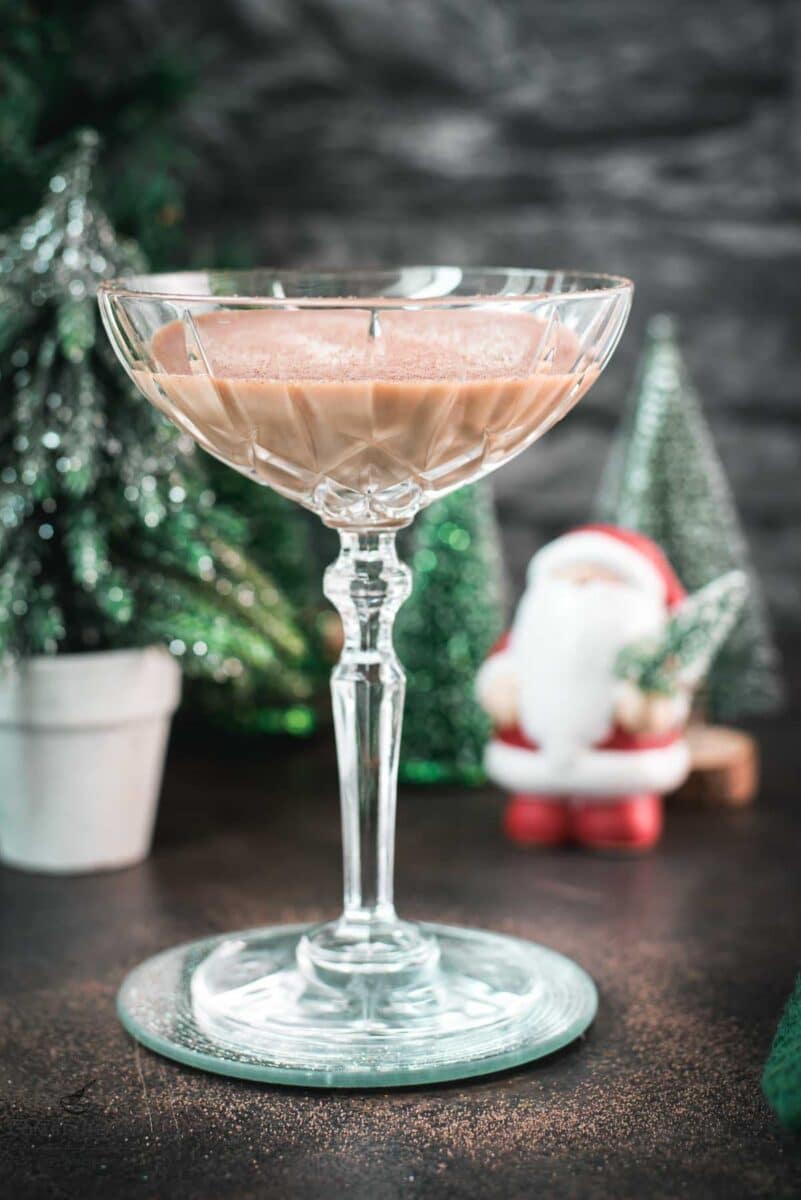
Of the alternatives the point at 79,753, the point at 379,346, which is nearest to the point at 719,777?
the point at 79,753

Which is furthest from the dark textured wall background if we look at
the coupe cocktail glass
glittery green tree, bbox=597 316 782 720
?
the coupe cocktail glass

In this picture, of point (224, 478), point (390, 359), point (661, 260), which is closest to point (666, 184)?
point (661, 260)

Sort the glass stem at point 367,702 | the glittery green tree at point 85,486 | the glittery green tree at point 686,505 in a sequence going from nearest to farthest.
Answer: the glass stem at point 367,702 < the glittery green tree at point 85,486 < the glittery green tree at point 686,505

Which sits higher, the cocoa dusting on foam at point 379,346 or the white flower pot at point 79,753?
the cocoa dusting on foam at point 379,346

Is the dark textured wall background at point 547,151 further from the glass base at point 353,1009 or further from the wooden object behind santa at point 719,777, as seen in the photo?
the glass base at point 353,1009

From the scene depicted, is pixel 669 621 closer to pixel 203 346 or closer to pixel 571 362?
pixel 571 362

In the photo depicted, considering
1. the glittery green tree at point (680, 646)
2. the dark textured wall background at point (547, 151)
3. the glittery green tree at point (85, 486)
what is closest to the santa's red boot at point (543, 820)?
the glittery green tree at point (680, 646)

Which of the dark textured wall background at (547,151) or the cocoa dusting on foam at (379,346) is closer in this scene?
the cocoa dusting on foam at (379,346)

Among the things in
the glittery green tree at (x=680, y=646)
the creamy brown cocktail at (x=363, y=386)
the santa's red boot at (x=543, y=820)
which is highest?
the creamy brown cocktail at (x=363, y=386)
